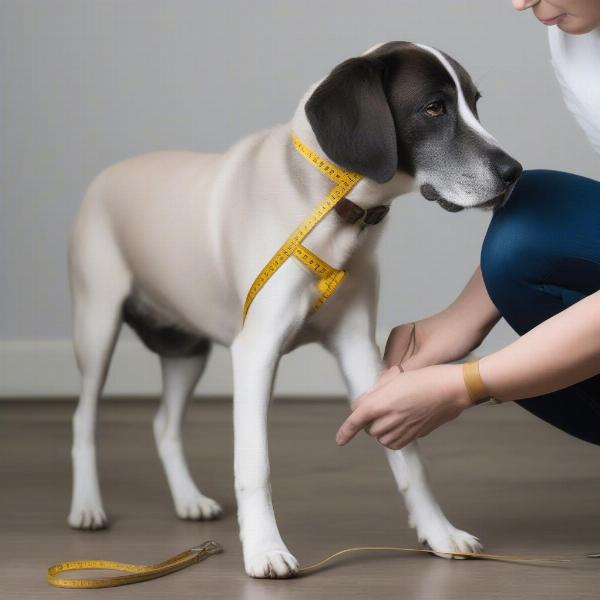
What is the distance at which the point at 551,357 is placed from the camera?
4.82 feet

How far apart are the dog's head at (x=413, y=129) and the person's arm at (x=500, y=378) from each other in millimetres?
286

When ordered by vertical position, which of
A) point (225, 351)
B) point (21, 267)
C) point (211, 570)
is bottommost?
point (225, 351)

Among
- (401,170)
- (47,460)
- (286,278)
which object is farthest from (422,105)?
(47,460)

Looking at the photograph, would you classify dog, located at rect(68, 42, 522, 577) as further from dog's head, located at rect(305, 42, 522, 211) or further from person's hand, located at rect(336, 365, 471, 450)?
person's hand, located at rect(336, 365, 471, 450)

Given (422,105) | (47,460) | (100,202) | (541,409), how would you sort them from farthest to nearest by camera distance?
(47,460) → (100,202) → (541,409) → (422,105)

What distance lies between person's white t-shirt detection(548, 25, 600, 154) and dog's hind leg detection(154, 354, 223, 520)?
0.94 meters

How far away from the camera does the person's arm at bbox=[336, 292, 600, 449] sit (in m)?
1.46

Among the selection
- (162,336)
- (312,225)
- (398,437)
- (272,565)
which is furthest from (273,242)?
(162,336)

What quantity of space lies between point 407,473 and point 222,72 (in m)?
2.24

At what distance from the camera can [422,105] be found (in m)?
1.71

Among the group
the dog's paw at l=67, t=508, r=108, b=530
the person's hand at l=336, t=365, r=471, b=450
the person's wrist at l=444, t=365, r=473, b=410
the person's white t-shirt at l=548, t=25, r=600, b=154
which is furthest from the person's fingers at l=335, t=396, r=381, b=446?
the dog's paw at l=67, t=508, r=108, b=530

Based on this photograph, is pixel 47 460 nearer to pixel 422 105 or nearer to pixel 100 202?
pixel 100 202

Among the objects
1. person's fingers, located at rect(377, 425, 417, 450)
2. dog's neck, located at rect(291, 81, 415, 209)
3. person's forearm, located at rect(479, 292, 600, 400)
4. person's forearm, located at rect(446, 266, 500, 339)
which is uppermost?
dog's neck, located at rect(291, 81, 415, 209)

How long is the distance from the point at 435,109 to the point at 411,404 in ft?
1.48
